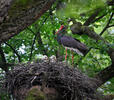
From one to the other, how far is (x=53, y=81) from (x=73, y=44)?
117 inches

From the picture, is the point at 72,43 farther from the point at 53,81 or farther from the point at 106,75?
the point at 53,81

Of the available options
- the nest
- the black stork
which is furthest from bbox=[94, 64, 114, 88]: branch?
the nest

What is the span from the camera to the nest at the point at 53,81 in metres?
3.20

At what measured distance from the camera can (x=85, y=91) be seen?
140 inches

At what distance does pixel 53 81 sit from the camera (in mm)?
3268

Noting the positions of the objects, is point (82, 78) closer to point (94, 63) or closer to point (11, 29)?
point (11, 29)

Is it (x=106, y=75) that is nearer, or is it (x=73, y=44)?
(x=73, y=44)

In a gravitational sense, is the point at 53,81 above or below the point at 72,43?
below

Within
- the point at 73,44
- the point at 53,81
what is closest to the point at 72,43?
the point at 73,44

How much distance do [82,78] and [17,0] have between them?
2172 mm

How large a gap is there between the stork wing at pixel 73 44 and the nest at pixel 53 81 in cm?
230

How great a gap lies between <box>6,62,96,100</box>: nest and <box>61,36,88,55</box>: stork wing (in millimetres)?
2296

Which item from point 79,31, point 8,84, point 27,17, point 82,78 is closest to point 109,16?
point 79,31

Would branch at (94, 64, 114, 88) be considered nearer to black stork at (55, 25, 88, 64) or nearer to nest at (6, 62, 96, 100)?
black stork at (55, 25, 88, 64)
